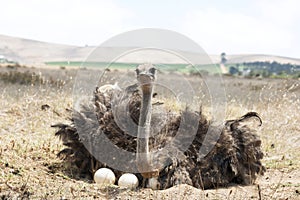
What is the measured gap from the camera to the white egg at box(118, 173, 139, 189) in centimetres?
444

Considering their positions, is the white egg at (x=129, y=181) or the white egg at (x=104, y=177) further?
the white egg at (x=104, y=177)

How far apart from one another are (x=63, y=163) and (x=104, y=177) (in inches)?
28.6

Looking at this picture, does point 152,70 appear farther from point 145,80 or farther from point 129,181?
point 129,181

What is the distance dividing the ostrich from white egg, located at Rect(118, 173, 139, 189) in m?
0.09

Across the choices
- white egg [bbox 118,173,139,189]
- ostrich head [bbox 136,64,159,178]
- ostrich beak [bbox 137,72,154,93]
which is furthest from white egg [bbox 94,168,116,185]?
ostrich beak [bbox 137,72,154,93]

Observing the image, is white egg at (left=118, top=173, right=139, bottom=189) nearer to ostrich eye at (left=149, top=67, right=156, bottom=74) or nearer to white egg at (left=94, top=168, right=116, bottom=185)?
white egg at (left=94, top=168, right=116, bottom=185)

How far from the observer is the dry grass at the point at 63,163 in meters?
4.14

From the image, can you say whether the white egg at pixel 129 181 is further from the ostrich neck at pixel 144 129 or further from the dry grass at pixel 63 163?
the ostrich neck at pixel 144 129

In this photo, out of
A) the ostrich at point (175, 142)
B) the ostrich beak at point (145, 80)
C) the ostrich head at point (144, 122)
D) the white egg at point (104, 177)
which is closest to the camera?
the ostrich beak at point (145, 80)

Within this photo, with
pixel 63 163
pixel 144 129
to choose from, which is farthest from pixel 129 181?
pixel 63 163

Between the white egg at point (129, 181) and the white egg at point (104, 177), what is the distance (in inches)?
4.5

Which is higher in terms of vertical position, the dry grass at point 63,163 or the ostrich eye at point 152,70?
the ostrich eye at point 152,70

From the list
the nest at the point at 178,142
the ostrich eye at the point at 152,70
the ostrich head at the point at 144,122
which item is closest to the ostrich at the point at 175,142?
the nest at the point at 178,142

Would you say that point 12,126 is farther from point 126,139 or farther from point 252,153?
point 252,153
